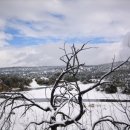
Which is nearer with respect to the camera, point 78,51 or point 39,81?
point 78,51

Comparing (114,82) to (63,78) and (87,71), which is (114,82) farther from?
(63,78)

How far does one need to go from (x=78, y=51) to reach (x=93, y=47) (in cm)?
37

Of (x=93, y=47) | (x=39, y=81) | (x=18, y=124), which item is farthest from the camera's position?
(x=39, y=81)

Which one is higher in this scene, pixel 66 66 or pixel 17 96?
pixel 66 66

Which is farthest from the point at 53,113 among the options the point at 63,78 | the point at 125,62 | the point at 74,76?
the point at 125,62

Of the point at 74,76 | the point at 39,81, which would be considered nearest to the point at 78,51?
the point at 74,76

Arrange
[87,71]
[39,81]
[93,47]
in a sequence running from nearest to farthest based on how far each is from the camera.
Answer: [93,47], [87,71], [39,81]

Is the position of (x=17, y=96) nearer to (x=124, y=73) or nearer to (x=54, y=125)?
(x=54, y=125)

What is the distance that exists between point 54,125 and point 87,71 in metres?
1.72

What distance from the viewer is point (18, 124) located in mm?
17109

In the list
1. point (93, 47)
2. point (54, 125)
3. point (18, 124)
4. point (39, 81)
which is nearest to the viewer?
point (54, 125)

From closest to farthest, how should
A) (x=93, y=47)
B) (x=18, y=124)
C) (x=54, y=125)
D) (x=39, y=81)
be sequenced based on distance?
1. (x=54, y=125)
2. (x=93, y=47)
3. (x=18, y=124)
4. (x=39, y=81)

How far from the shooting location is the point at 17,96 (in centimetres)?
611

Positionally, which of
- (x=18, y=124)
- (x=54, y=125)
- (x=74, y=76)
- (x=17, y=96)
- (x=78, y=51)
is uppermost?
(x=78, y=51)
